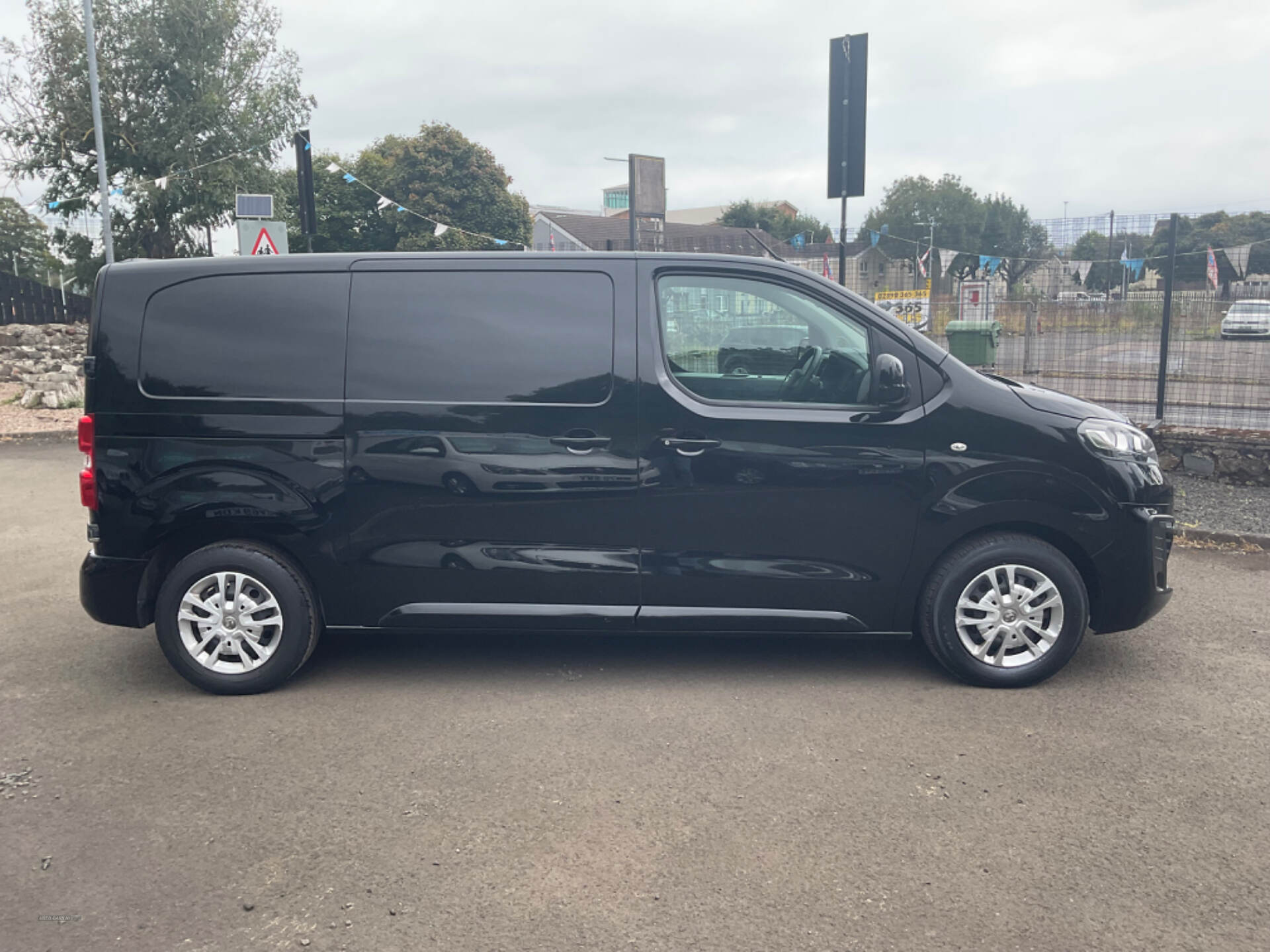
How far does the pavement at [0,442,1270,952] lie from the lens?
2.89 m

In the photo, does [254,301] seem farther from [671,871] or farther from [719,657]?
[671,871]

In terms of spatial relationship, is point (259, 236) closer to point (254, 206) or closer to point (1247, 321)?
point (254, 206)

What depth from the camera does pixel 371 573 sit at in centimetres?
473

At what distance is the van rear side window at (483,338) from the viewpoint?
4645 mm

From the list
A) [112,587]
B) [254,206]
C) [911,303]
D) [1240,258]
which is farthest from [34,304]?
[1240,258]

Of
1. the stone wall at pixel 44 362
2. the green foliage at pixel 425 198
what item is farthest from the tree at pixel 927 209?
the stone wall at pixel 44 362

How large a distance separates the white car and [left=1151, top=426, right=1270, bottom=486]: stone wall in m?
1.65

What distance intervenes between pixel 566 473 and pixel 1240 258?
8500 mm

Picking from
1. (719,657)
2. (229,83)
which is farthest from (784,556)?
(229,83)

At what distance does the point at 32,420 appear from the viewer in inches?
614

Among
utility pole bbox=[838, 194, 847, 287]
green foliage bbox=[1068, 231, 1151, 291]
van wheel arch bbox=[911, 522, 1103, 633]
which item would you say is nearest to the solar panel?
utility pole bbox=[838, 194, 847, 287]

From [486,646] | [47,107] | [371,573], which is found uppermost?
[47,107]

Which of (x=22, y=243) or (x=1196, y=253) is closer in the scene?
(x=1196, y=253)

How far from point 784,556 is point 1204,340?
749 centimetres
